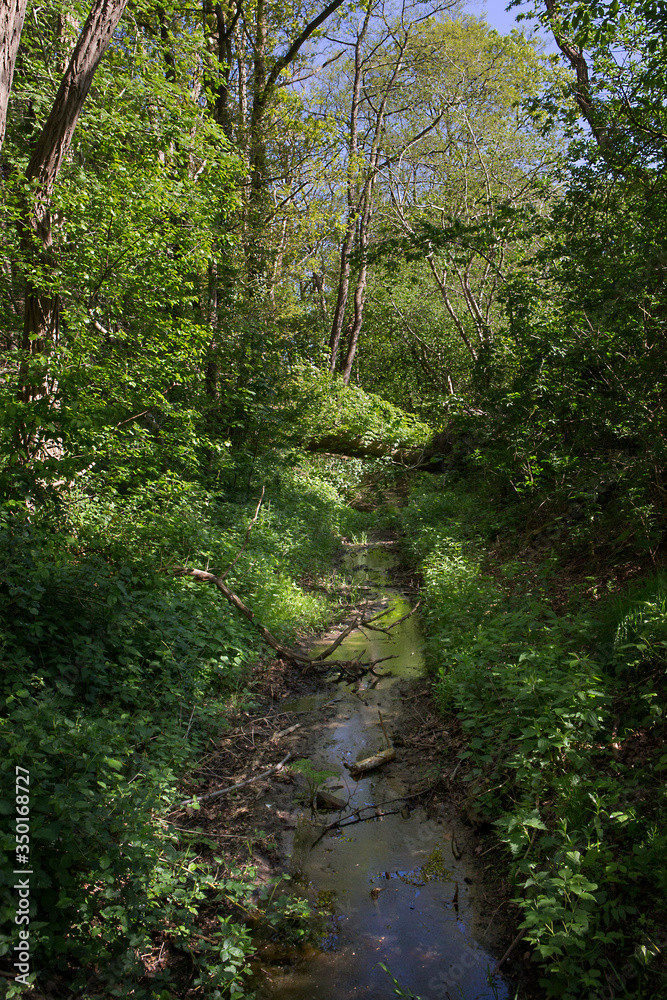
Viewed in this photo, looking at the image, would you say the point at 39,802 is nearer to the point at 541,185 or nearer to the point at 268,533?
the point at 268,533

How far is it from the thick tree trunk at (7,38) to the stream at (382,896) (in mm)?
5305

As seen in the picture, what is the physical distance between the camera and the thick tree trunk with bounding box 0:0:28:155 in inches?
148

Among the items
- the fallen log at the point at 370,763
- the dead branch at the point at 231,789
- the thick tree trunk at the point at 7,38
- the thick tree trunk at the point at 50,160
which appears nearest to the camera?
the thick tree trunk at the point at 7,38

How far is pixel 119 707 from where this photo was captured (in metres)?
4.24

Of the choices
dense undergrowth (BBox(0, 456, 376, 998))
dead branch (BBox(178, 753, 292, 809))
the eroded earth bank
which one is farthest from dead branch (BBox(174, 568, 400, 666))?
dead branch (BBox(178, 753, 292, 809))

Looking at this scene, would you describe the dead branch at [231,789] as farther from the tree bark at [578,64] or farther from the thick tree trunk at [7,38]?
the tree bark at [578,64]

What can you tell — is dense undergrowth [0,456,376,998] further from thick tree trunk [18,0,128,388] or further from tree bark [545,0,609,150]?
tree bark [545,0,609,150]

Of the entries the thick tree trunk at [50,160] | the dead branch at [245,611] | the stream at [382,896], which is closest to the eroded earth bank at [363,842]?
the stream at [382,896]

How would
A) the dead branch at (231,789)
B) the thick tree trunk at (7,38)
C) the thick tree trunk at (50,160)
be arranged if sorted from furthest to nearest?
the thick tree trunk at (50,160), the dead branch at (231,789), the thick tree trunk at (7,38)

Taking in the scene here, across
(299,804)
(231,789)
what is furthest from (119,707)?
(299,804)

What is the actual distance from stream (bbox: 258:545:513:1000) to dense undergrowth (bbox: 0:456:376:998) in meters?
0.54

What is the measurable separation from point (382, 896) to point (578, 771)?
147 centimetres

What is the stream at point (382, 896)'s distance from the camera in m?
3.13

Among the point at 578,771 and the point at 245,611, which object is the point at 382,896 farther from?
the point at 245,611
